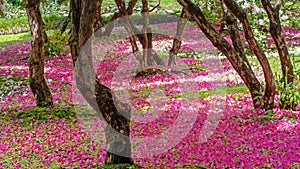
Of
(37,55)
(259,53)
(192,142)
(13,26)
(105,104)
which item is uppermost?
(13,26)

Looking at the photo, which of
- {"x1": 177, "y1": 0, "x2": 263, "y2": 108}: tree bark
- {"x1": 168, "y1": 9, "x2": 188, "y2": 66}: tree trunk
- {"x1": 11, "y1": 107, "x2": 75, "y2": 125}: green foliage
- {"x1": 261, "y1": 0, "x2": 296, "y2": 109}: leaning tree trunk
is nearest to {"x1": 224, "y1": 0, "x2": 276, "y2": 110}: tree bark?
{"x1": 177, "y1": 0, "x2": 263, "y2": 108}: tree bark

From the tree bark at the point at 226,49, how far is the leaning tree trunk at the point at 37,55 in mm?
4158

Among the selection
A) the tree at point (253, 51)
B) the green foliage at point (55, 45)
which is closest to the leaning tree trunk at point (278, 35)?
the tree at point (253, 51)

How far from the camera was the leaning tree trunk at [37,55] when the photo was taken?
A: 1113 cm

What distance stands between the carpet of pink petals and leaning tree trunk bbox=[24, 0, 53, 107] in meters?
0.84

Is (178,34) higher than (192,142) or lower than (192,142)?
higher

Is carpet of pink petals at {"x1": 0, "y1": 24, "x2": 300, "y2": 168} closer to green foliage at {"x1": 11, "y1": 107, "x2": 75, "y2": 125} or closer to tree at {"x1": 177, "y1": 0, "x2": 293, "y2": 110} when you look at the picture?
green foliage at {"x1": 11, "y1": 107, "x2": 75, "y2": 125}

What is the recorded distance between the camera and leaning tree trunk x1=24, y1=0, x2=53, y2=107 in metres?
11.1

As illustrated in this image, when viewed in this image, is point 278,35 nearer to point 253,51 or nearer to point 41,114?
point 253,51

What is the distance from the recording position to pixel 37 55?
11297 mm

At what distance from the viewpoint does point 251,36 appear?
994 centimetres

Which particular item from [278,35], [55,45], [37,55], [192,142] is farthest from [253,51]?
[55,45]

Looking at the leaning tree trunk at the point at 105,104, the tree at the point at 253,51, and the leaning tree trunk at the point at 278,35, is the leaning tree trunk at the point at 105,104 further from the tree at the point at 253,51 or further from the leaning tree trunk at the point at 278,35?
the leaning tree trunk at the point at 278,35

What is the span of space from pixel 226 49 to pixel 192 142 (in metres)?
2.24
